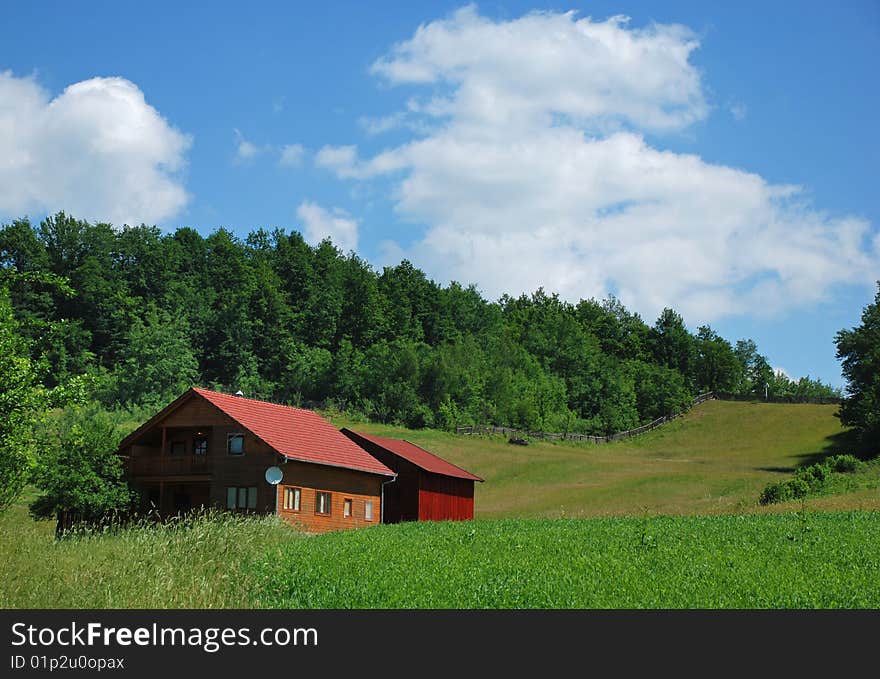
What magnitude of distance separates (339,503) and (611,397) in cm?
7804

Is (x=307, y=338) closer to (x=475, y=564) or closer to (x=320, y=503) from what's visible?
(x=320, y=503)

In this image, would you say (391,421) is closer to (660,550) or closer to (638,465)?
(638,465)

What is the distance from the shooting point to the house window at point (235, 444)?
145 ft

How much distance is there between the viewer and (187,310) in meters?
107

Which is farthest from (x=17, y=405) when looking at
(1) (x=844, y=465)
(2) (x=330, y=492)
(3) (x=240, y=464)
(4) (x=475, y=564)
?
(1) (x=844, y=465)

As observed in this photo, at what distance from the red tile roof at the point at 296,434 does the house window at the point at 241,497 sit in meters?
2.66

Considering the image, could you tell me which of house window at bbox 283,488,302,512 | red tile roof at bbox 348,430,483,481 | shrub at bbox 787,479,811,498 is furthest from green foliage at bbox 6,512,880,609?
red tile roof at bbox 348,430,483,481

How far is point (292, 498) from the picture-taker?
Result: 1710 inches

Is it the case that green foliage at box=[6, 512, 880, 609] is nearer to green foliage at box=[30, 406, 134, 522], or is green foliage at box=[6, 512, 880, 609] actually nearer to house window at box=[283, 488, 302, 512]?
house window at box=[283, 488, 302, 512]

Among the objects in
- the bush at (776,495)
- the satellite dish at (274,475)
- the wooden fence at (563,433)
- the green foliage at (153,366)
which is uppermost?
the green foliage at (153,366)

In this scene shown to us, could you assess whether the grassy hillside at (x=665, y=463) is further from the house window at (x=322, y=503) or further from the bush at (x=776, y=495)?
the house window at (x=322, y=503)

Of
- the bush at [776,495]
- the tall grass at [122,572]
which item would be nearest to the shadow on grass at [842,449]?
the bush at [776,495]

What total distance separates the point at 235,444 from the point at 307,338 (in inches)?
2864
